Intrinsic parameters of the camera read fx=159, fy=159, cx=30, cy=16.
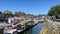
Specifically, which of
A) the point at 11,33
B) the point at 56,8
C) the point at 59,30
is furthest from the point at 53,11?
the point at 59,30

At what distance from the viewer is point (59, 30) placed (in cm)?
1647

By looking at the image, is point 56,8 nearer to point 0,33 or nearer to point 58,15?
point 58,15

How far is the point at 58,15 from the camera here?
78.5m

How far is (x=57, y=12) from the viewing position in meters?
81.2

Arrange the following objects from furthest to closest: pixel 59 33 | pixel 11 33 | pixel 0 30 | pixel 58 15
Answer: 1. pixel 58 15
2. pixel 11 33
3. pixel 59 33
4. pixel 0 30

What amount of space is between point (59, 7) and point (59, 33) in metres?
66.8

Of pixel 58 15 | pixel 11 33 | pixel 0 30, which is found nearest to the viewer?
pixel 0 30

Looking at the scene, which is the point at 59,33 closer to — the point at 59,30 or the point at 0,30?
the point at 59,30

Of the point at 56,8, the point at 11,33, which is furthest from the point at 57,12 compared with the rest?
the point at 11,33

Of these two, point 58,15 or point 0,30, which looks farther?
point 58,15

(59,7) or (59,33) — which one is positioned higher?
(59,7)

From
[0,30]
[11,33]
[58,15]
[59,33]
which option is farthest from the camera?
[58,15]

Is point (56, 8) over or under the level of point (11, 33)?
over

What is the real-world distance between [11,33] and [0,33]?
921 cm
